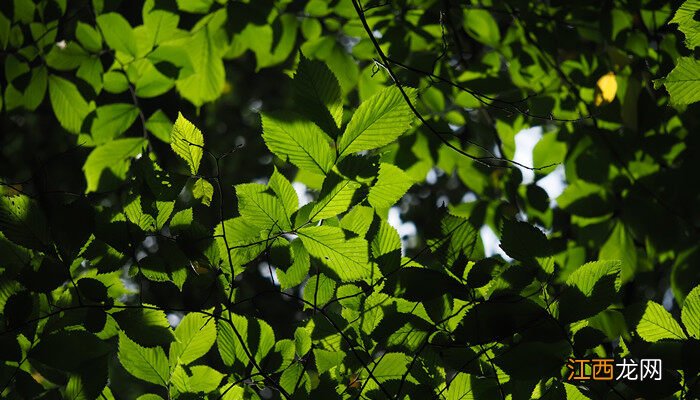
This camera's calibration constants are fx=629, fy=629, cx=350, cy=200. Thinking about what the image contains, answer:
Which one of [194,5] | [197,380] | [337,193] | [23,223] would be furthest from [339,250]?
[194,5]

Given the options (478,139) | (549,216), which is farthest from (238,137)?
(549,216)

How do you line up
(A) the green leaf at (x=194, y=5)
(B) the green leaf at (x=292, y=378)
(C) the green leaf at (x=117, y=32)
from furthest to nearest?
(A) the green leaf at (x=194, y=5), (C) the green leaf at (x=117, y=32), (B) the green leaf at (x=292, y=378)

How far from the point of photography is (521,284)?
767 millimetres

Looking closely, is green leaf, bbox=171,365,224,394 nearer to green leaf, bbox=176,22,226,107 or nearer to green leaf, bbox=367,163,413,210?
green leaf, bbox=367,163,413,210

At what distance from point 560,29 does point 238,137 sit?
13.1ft

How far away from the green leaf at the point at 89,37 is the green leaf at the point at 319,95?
1043 millimetres

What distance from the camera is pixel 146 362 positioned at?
89 cm

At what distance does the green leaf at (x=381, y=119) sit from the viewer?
77 centimetres

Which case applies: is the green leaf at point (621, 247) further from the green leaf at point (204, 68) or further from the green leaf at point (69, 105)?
the green leaf at point (69, 105)

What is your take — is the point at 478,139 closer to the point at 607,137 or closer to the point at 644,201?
the point at 607,137

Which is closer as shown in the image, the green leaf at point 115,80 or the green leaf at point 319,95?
the green leaf at point 319,95

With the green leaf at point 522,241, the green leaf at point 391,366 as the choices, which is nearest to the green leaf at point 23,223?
the green leaf at point 391,366

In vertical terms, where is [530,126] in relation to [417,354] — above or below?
below

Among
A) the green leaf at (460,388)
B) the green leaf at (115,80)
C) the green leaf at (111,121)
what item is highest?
the green leaf at (115,80)
